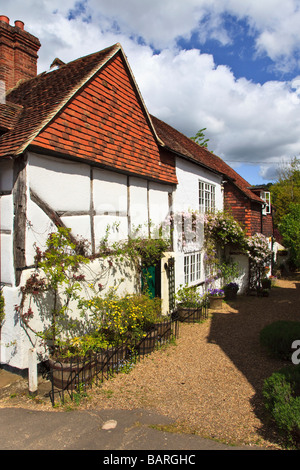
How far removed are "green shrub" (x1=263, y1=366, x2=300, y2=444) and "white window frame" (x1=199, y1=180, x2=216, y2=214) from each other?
8250mm

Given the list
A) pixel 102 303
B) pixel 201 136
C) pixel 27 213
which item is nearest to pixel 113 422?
pixel 102 303

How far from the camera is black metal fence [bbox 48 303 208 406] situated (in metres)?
5.05

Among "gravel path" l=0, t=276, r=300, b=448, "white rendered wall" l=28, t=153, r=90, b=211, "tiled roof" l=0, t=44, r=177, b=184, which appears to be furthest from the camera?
"tiled roof" l=0, t=44, r=177, b=184

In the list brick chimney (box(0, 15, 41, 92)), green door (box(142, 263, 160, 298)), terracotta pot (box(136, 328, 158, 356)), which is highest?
brick chimney (box(0, 15, 41, 92))

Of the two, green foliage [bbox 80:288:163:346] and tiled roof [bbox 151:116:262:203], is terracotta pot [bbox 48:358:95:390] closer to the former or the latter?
green foliage [bbox 80:288:163:346]

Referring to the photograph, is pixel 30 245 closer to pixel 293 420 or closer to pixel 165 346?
pixel 165 346

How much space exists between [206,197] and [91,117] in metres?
6.93

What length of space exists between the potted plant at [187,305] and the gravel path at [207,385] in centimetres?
79

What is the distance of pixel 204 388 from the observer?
523 centimetres

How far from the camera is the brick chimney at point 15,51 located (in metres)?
8.48

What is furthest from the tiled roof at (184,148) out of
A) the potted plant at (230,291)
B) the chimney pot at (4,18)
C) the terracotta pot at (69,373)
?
the terracotta pot at (69,373)

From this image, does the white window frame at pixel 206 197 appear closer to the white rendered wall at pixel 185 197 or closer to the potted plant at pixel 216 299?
the white rendered wall at pixel 185 197

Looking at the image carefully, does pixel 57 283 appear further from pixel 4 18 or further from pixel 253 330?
pixel 4 18

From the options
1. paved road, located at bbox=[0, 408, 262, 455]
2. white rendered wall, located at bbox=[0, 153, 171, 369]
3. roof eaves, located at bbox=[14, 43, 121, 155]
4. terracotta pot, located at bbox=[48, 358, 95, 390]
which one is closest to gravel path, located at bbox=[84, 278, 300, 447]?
paved road, located at bbox=[0, 408, 262, 455]
